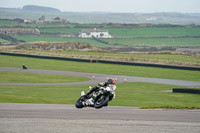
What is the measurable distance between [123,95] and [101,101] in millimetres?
19752

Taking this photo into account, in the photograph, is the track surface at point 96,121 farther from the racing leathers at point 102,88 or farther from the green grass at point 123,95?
the green grass at point 123,95

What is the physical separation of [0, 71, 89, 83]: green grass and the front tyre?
33150 mm

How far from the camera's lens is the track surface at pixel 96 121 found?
21984 mm

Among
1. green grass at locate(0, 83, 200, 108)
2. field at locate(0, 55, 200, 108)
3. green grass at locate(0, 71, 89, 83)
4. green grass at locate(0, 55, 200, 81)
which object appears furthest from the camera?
green grass at locate(0, 55, 200, 81)

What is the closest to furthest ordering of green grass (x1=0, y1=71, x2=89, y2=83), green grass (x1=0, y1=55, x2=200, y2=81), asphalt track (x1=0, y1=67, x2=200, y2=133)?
asphalt track (x1=0, y1=67, x2=200, y2=133)
green grass (x1=0, y1=71, x2=89, y2=83)
green grass (x1=0, y1=55, x2=200, y2=81)

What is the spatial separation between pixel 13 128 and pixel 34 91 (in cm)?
2623

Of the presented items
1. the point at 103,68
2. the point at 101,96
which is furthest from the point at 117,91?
the point at 103,68

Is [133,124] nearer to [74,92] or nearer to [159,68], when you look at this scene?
[74,92]

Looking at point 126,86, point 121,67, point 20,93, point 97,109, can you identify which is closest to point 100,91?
point 97,109

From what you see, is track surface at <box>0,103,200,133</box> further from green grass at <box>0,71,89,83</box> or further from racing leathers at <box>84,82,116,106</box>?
green grass at <box>0,71,89,83</box>

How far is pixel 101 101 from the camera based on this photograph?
2686 centimetres

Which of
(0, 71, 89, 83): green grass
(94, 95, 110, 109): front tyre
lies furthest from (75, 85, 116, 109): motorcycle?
(0, 71, 89, 83): green grass

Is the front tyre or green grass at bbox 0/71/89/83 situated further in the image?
green grass at bbox 0/71/89/83

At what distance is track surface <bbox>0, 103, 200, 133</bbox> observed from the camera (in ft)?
72.1
